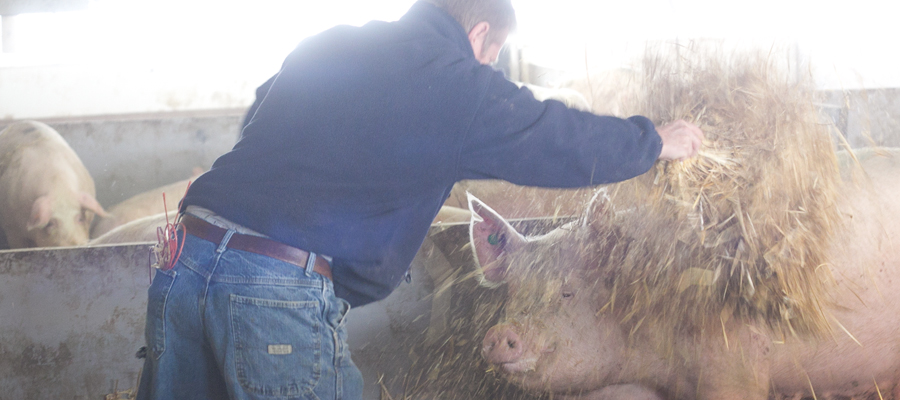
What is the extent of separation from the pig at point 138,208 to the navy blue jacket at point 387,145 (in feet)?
10.0

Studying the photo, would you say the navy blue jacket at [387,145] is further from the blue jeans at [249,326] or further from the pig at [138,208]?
the pig at [138,208]

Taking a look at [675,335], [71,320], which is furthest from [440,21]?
[71,320]

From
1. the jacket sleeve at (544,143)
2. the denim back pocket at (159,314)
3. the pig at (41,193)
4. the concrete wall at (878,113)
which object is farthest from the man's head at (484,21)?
the pig at (41,193)

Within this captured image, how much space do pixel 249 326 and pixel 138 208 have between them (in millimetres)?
3446

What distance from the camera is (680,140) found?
1562 millimetres

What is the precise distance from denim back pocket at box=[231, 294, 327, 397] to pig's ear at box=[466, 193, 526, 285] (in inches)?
36.1

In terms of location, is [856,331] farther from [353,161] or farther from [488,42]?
[353,161]

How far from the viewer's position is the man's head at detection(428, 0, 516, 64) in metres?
1.61

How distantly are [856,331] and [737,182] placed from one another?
91 centimetres

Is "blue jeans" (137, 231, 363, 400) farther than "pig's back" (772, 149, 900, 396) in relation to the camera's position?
No

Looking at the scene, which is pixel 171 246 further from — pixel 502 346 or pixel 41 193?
pixel 41 193

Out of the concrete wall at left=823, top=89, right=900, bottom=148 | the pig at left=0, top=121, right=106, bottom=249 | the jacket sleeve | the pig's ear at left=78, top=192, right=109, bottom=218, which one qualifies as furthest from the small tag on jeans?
the concrete wall at left=823, top=89, right=900, bottom=148

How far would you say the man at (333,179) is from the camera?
54.9 inches

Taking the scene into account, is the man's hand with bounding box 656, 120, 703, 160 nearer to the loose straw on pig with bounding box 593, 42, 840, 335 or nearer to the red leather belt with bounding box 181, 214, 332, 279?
the loose straw on pig with bounding box 593, 42, 840, 335
